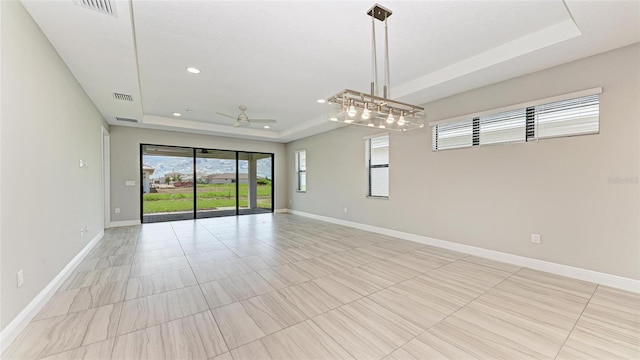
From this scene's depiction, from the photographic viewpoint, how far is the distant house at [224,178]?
8.19m

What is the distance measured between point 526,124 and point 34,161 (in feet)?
18.8

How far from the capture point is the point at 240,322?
2.14 meters

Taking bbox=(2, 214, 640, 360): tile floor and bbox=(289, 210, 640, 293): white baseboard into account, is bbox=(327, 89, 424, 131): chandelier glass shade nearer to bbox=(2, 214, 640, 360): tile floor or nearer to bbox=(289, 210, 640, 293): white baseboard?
bbox=(2, 214, 640, 360): tile floor

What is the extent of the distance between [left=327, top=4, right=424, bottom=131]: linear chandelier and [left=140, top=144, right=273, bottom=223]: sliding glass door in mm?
6330

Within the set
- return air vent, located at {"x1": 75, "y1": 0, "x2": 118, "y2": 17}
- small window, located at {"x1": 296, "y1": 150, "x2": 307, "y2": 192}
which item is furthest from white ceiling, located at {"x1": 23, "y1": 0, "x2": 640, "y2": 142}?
small window, located at {"x1": 296, "y1": 150, "x2": 307, "y2": 192}

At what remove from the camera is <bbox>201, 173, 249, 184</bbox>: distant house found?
8.19 m

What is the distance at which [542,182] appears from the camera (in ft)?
11.1

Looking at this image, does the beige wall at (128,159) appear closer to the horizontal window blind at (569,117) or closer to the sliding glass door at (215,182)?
the sliding glass door at (215,182)

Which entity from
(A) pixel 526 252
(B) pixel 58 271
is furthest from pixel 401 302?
(B) pixel 58 271

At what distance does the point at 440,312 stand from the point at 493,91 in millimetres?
3376

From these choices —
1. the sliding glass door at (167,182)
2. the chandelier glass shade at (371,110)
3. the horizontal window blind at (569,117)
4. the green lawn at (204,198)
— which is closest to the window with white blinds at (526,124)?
the horizontal window blind at (569,117)

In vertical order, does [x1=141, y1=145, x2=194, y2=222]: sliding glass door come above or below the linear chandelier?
below

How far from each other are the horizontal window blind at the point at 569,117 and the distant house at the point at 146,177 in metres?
8.80

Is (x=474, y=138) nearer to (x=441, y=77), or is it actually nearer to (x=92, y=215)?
(x=441, y=77)
